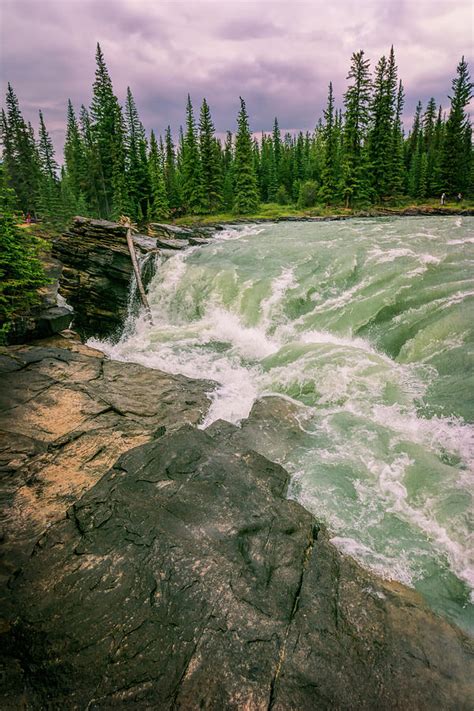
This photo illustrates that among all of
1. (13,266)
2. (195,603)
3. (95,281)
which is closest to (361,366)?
(195,603)

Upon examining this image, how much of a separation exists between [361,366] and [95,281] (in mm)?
11974

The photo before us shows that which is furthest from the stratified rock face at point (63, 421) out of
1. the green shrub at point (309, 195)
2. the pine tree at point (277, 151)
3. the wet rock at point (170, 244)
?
the pine tree at point (277, 151)

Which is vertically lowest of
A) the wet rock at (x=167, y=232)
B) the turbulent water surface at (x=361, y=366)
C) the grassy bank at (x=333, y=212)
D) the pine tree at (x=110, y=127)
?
the turbulent water surface at (x=361, y=366)

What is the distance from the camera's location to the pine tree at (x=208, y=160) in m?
50.9

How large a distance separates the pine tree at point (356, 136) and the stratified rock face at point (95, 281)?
37.1 meters

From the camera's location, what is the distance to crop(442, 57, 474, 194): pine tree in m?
46.0

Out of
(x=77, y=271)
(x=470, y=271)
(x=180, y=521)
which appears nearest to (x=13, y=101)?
(x=77, y=271)

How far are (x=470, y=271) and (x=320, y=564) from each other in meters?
11.7

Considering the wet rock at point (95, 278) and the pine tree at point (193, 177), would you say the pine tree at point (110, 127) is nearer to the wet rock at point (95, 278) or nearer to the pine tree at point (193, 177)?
the pine tree at point (193, 177)

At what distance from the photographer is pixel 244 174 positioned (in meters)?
51.7

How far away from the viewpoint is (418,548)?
178 inches

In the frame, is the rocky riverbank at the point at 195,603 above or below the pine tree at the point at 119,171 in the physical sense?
below

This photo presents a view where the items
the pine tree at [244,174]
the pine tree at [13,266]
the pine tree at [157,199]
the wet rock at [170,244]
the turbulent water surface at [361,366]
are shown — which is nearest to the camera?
the turbulent water surface at [361,366]

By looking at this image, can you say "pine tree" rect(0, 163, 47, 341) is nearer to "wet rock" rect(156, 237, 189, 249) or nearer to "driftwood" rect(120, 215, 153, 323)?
"driftwood" rect(120, 215, 153, 323)
